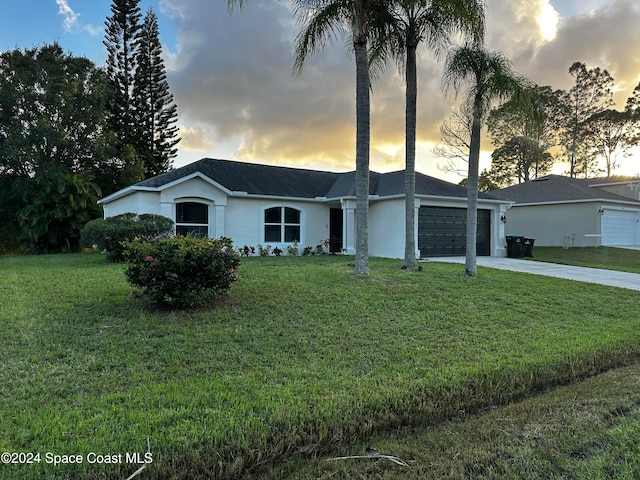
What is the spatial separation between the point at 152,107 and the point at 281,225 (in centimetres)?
1744

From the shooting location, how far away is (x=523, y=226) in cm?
2491

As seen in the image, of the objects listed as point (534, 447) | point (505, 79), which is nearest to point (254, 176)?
point (505, 79)

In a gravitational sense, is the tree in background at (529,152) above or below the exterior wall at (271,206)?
above

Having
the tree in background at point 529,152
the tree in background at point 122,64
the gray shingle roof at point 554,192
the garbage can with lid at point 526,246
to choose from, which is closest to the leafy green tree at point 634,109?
the tree in background at point 529,152

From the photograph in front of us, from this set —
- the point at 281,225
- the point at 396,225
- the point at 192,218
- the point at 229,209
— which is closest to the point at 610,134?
the point at 396,225

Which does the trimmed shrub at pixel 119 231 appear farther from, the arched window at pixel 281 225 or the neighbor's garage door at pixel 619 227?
the neighbor's garage door at pixel 619 227

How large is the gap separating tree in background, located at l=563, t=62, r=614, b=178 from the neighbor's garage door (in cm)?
1615

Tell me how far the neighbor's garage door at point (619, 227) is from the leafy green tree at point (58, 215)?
26456 mm

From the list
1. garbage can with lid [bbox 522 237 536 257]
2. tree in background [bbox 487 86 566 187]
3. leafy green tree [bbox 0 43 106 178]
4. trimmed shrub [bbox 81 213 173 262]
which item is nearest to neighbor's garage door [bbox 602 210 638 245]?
→ garbage can with lid [bbox 522 237 536 257]

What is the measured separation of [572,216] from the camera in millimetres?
22594

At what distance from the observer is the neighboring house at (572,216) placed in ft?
71.7

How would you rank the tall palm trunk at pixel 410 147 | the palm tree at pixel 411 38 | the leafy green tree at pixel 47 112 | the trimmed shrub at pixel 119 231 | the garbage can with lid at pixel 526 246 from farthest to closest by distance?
1. the leafy green tree at pixel 47 112
2. the garbage can with lid at pixel 526 246
3. the trimmed shrub at pixel 119 231
4. the tall palm trunk at pixel 410 147
5. the palm tree at pixel 411 38

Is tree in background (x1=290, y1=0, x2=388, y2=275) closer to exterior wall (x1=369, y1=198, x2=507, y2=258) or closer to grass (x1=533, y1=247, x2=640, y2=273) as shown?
exterior wall (x1=369, y1=198, x2=507, y2=258)

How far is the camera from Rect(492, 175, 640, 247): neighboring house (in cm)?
2184
